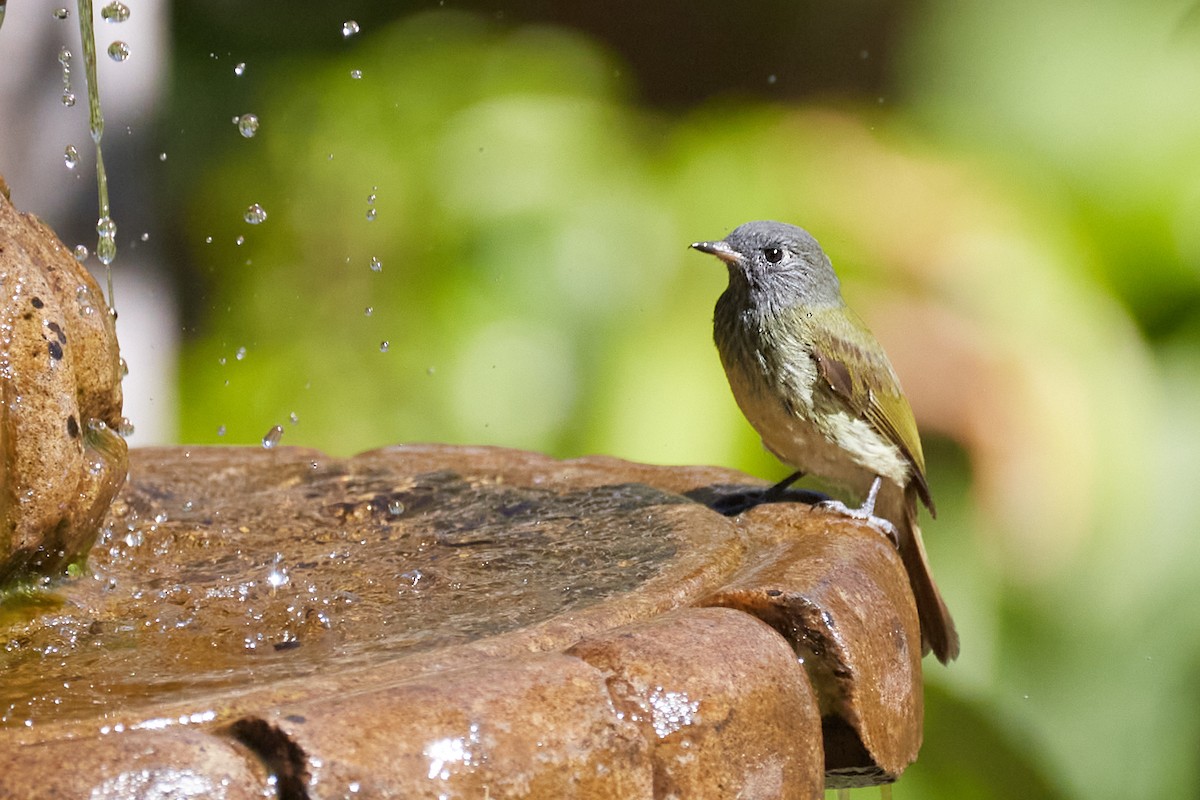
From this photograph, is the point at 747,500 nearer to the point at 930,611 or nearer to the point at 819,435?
the point at 819,435

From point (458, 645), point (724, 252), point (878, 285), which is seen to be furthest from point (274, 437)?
point (878, 285)

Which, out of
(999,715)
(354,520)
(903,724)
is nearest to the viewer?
(903,724)

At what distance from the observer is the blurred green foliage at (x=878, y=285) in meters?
5.64

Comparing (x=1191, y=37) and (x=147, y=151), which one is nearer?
(x=1191, y=37)

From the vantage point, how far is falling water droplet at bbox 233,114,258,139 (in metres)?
5.67

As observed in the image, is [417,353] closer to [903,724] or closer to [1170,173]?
[1170,173]

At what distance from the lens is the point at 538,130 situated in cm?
681

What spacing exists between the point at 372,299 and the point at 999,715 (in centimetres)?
360

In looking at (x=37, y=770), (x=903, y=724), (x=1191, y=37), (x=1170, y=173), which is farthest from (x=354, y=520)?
(x=1191, y=37)

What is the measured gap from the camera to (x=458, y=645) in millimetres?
2164

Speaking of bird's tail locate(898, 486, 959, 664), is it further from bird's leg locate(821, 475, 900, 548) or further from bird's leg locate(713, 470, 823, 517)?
bird's leg locate(713, 470, 823, 517)

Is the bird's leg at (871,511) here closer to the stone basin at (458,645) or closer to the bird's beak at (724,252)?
the stone basin at (458,645)

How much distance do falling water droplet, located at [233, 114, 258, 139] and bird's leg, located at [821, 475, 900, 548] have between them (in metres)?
2.90

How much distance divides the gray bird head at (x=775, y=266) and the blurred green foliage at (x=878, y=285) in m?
1.72
